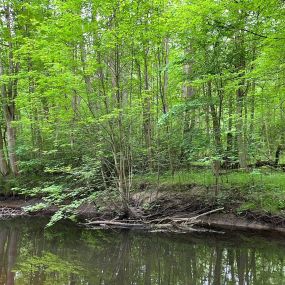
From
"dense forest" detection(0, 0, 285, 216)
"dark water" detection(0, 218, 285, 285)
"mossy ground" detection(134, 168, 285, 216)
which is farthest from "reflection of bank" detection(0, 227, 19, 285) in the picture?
"mossy ground" detection(134, 168, 285, 216)

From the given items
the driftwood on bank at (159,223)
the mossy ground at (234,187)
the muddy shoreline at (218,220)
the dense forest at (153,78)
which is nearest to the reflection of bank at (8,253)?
the dense forest at (153,78)

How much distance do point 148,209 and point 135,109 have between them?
3.50 m

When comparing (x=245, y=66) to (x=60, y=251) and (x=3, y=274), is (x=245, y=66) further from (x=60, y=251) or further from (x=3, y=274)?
(x=3, y=274)

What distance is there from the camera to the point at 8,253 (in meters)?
8.75

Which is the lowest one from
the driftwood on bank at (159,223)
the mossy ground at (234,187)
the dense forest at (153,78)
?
the driftwood on bank at (159,223)

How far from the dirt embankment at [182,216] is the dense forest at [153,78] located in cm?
81

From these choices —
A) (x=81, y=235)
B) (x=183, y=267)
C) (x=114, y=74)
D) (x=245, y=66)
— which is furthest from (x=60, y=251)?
(x=245, y=66)

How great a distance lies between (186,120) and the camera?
1194cm

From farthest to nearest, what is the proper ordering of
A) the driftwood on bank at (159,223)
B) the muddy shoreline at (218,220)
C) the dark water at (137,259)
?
1. the driftwood on bank at (159,223)
2. the muddy shoreline at (218,220)
3. the dark water at (137,259)

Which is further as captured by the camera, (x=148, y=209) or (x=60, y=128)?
(x=60, y=128)

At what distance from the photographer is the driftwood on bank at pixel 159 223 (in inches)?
417

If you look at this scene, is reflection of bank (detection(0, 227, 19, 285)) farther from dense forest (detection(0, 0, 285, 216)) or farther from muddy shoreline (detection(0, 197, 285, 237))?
muddy shoreline (detection(0, 197, 285, 237))

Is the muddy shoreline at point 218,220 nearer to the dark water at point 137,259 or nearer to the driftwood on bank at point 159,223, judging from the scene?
the driftwood on bank at point 159,223

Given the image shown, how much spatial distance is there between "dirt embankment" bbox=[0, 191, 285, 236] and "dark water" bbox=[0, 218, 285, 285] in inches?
29.5
